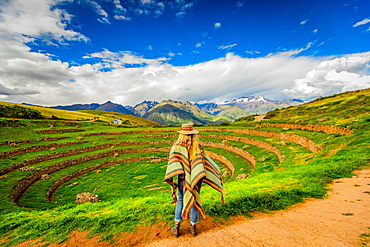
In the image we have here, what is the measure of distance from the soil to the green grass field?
44cm

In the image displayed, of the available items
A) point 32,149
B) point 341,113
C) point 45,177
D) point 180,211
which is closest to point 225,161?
point 180,211

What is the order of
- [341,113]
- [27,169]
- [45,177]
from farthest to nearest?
[341,113] → [45,177] → [27,169]

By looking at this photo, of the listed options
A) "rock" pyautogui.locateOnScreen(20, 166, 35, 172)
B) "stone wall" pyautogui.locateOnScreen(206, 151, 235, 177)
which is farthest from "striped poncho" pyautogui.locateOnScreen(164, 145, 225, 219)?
"rock" pyautogui.locateOnScreen(20, 166, 35, 172)

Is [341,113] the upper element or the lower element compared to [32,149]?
upper

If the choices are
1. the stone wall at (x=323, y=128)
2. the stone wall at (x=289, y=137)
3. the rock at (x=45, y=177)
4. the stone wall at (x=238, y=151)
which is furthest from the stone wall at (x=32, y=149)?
the stone wall at (x=323, y=128)

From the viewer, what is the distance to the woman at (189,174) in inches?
205

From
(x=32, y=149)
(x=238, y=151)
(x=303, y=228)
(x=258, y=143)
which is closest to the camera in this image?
(x=303, y=228)

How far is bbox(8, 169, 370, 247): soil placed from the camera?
4.89 meters

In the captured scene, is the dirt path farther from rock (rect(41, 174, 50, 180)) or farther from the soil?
rock (rect(41, 174, 50, 180))

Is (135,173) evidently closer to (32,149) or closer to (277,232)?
(32,149)

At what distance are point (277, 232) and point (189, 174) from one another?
3451 mm

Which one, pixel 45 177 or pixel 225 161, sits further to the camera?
pixel 225 161

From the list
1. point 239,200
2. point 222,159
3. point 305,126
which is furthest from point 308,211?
point 305,126

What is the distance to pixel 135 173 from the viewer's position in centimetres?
2914
